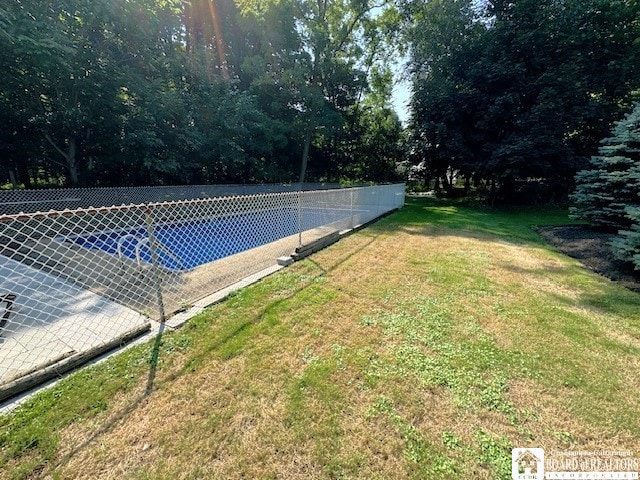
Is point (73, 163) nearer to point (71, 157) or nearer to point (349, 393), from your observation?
point (71, 157)

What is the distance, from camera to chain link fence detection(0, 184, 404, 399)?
7.11 feet

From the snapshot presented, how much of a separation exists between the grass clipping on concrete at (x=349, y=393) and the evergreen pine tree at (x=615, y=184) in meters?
4.77

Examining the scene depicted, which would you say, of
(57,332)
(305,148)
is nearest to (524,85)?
(305,148)

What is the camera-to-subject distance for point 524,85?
11.8 meters

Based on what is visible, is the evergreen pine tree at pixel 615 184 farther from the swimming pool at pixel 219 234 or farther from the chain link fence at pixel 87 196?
the chain link fence at pixel 87 196

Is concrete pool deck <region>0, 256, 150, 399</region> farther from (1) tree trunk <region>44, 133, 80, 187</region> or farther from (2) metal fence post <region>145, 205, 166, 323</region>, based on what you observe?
(1) tree trunk <region>44, 133, 80, 187</region>

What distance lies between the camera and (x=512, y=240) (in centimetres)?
673

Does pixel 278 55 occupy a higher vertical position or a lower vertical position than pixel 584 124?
higher

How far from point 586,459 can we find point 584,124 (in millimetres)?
15923

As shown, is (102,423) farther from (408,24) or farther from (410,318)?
(408,24)

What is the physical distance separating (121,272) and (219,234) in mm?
1921

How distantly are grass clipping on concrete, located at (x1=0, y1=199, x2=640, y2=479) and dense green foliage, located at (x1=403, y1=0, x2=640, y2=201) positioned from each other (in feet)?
36.8

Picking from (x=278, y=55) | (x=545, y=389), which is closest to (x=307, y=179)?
(x=278, y=55)

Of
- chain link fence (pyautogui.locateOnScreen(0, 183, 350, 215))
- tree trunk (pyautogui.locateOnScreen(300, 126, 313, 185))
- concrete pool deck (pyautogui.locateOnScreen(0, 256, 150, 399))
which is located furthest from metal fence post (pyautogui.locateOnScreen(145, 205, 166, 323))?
tree trunk (pyautogui.locateOnScreen(300, 126, 313, 185))
